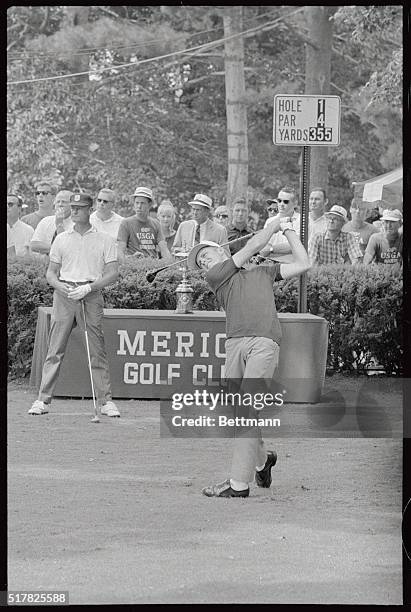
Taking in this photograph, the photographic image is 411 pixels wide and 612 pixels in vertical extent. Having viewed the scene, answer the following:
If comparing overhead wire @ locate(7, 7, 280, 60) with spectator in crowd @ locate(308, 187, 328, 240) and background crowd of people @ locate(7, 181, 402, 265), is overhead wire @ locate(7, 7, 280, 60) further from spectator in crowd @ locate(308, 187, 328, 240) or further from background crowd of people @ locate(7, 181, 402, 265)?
spectator in crowd @ locate(308, 187, 328, 240)

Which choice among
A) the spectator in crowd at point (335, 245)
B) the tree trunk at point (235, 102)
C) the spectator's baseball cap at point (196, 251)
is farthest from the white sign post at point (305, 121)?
the tree trunk at point (235, 102)

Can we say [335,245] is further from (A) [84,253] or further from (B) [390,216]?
(A) [84,253]

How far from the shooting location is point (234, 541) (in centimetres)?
520

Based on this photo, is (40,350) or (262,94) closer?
(40,350)

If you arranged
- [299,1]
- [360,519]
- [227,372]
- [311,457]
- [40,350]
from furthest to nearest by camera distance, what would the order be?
[40,350]
[311,457]
[227,372]
[360,519]
[299,1]

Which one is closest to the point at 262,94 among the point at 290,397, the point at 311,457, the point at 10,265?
the point at 10,265

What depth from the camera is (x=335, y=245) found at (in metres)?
10.5

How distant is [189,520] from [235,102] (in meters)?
13.0

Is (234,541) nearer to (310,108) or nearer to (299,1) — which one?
(299,1)

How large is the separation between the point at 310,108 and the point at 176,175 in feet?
36.7

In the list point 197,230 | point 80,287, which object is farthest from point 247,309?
point 197,230
